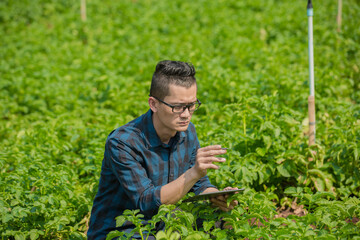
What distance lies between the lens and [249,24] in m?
8.60

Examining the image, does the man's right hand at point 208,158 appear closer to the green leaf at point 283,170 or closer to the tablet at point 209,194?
the tablet at point 209,194

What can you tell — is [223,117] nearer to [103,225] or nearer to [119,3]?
[103,225]

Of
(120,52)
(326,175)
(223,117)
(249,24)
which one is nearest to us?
(326,175)

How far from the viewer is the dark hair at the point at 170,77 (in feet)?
8.64

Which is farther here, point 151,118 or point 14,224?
point 14,224

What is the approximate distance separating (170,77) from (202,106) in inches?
101

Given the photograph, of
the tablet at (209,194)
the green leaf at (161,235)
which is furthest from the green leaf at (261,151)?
the green leaf at (161,235)

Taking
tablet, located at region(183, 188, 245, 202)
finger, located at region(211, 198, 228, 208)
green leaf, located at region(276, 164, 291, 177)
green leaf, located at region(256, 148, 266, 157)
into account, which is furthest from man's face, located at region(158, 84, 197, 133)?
green leaf, located at region(276, 164, 291, 177)

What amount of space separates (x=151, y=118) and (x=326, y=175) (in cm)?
188

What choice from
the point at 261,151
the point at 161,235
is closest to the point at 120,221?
the point at 161,235

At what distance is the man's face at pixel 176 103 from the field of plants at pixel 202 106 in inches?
21.2

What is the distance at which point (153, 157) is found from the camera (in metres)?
2.75

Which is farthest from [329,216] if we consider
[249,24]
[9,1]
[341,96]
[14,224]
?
[9,1]

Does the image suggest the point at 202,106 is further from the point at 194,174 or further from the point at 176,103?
the point at 194,174
